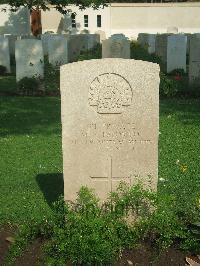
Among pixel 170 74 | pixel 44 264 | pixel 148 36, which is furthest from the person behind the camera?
pixel 148 36

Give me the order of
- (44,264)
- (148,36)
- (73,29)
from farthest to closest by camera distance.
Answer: (73,29)
(148,36)
(44,264)

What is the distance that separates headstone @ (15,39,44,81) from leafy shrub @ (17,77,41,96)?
0.16m

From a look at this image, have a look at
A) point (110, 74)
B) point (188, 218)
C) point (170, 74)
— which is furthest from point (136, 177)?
point (170, 74)

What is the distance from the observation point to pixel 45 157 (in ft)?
24.7

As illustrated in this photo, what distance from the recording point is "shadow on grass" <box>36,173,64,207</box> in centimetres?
593

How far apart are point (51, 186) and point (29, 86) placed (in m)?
7.44

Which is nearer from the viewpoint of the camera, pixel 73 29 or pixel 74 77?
pixel 74 77

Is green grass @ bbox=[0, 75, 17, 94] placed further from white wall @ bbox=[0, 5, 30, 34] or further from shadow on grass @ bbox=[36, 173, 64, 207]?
white wall @ bbox=[0, 5, 30, 34]

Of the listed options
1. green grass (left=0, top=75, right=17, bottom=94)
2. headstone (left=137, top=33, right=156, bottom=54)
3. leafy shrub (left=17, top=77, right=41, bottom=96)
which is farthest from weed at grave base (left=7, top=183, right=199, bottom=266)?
headstone (left=137, top=33, right=156, bottom=54)

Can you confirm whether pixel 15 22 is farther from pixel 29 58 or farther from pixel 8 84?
pixel 29 58

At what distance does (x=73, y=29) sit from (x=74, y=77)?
33437 mm

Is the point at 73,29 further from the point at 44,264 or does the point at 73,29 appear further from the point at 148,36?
the point at 44,264

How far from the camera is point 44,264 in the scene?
14.0ft

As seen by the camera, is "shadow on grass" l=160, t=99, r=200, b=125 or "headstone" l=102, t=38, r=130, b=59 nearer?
"shadow on grass" l=160, t=99, r=200, b=125
